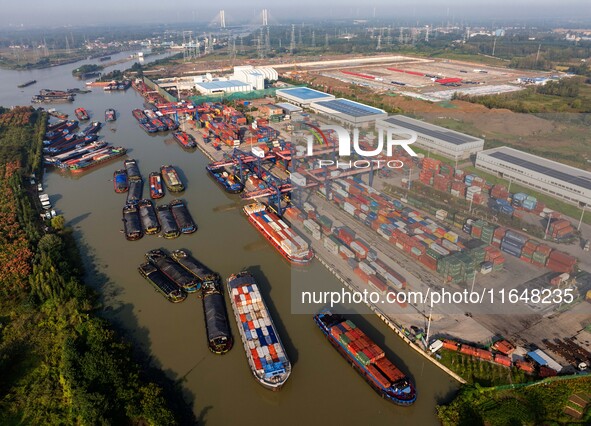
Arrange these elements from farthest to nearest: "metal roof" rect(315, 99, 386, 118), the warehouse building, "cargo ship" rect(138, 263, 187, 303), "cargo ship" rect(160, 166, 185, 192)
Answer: the warehouse building, "metal roof" rect(315, 99, 386, 118), "cargo ship" rect(160, 166, 185, 192), "cargo ship" rect(138, 263, 187, 303)

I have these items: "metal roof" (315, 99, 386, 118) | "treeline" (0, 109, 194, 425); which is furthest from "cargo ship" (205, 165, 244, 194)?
"metal roof" (315, 99, 386, 118)

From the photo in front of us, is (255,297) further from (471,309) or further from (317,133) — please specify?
(317,133)

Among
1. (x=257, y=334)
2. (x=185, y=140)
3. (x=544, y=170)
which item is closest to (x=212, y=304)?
(x=257, y=334)

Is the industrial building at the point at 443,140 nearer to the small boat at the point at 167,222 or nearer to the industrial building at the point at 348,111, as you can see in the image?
the industrial building at the point at 348,111

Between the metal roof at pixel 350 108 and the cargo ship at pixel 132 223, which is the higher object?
the metal roof at pixel 350 108

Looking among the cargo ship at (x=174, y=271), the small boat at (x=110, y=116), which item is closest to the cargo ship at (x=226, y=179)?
the cargo ship at (x=174, y=271)

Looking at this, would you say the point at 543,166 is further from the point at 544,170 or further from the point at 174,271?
the point at 174,271

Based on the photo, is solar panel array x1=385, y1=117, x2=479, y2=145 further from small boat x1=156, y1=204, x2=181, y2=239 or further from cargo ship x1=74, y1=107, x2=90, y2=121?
cargo ship x1=74, y1=107, x2=90, y2=121
